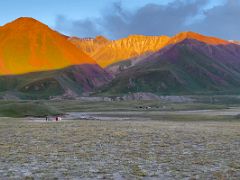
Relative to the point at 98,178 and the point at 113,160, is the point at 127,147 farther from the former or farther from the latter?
the point at 98,178

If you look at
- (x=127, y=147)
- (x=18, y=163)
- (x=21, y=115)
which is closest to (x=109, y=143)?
(x=127, y=147)

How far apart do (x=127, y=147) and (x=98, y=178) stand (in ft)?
28.6

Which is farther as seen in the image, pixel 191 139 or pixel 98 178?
pixel 191 139

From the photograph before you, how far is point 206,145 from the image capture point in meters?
25.3

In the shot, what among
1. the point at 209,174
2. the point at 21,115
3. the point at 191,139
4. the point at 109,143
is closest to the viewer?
the point at 209,174

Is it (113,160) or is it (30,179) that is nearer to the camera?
(30,179)

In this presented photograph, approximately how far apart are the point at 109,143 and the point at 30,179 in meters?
11.2

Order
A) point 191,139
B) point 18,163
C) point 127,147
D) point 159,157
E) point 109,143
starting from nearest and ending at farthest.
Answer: point 18,163 < point 159,157 < point 127,147 < point 109,143 < point 191,139

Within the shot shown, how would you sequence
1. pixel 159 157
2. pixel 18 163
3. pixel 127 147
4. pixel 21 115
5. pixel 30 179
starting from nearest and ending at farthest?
pixel 30 179
pixel 18 163
pixel 159 157
pixel 127 147
pixel 21 115

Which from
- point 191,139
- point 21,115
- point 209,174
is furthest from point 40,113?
point 209,174

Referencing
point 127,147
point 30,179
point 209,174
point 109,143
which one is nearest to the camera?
point 30,179

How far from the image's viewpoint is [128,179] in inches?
611

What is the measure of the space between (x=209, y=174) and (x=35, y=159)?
821 centimetres

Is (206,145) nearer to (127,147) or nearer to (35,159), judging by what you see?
(127,147)
